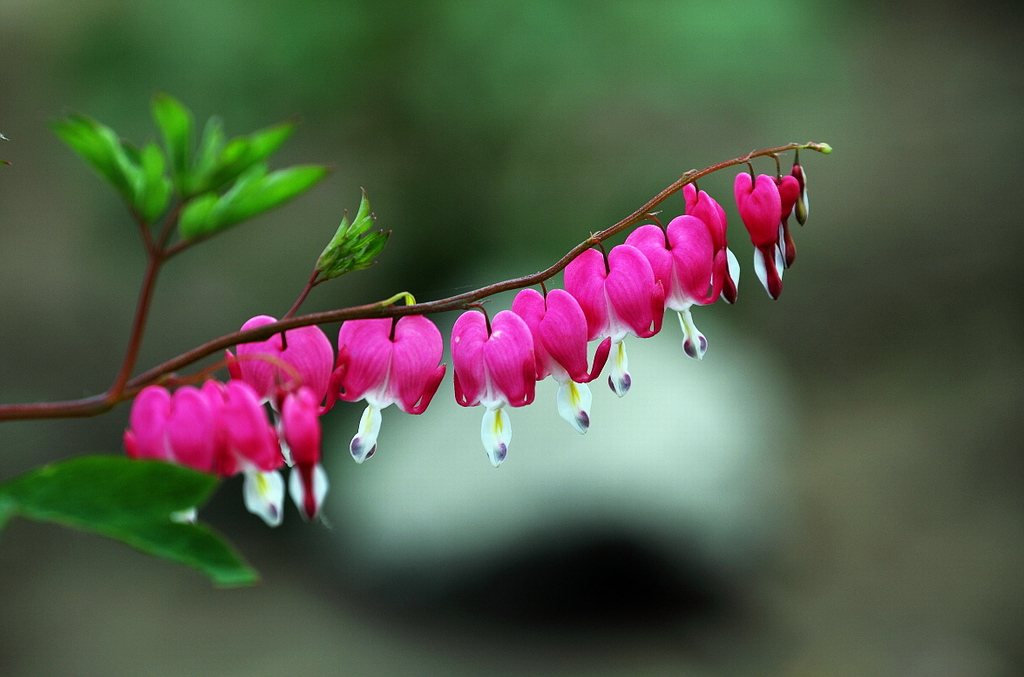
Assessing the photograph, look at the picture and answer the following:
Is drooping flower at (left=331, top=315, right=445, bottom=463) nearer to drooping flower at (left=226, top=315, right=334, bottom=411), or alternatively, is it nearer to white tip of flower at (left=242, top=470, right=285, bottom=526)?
drooping flower at (left=226, top=315, right=334, bottom=411)

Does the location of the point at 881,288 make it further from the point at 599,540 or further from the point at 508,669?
the point at 508,669

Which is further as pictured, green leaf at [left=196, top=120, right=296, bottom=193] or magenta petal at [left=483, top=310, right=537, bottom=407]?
magenta petal at [left=483, top=310, right=537, bottom=407]

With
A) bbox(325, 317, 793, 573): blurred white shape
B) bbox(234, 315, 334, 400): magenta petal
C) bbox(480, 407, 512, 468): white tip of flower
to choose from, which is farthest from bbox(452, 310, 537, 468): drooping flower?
bbox(325, 317, 793, 573): blurred white shape

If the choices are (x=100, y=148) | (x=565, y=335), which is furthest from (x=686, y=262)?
(x=100, y=148)

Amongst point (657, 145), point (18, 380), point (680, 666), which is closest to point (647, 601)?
point (680, 666)

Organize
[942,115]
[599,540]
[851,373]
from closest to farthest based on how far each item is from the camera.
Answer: [599,540], [851,373], [942,115]

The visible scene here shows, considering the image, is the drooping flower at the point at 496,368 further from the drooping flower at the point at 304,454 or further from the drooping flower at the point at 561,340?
the drooping flower at the point at 304,454

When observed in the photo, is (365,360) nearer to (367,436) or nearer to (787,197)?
(367,436)

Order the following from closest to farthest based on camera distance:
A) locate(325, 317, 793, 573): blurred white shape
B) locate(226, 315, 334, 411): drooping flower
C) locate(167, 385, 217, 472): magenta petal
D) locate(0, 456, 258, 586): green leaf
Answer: locate(0, 456, 258, 586): green leaf
locate(167, 385, 217, 472): magenta petal
locate(226, 315, 334, 411): drooping flower
locate(325, 317, 793, 573): blurred white shape
